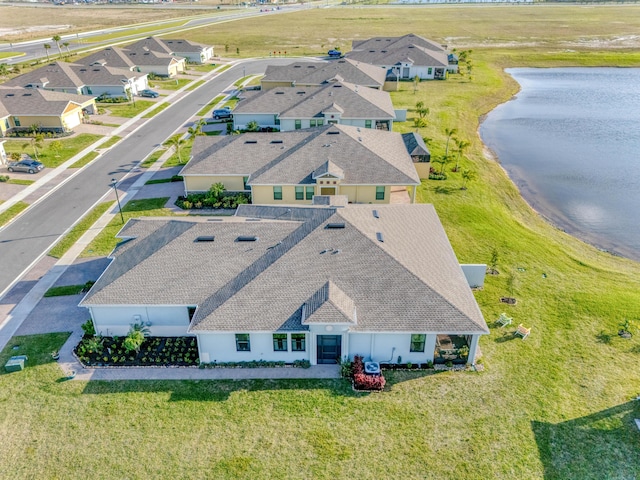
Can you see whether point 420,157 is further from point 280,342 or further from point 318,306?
point 280,342

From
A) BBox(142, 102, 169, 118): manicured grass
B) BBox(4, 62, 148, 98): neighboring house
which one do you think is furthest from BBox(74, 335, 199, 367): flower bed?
BBox(4, 62, 148, 98): neighboring house

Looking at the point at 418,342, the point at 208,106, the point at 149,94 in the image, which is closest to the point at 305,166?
the point at 418,342

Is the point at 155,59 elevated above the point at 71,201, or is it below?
above

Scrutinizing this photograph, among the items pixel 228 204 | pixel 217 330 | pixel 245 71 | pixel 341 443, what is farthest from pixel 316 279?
pixel 245 71

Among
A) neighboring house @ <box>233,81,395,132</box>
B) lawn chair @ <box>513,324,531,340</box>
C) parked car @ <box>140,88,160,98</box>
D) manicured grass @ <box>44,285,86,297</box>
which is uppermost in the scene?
neighboring house @ <box>233,81,395,132</box>

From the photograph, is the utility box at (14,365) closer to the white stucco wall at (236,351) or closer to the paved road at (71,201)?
the paved road at (71,201)

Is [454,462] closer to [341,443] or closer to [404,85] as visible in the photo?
[341,443]

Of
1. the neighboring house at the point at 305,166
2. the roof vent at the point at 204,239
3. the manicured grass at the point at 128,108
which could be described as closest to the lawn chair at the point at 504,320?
the neighboring house at the point at 305,166

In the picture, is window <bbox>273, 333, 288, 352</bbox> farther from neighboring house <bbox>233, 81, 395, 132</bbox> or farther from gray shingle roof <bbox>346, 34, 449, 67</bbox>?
gray shingle roof <bbox>346, 34, 449, 67</bbox>
